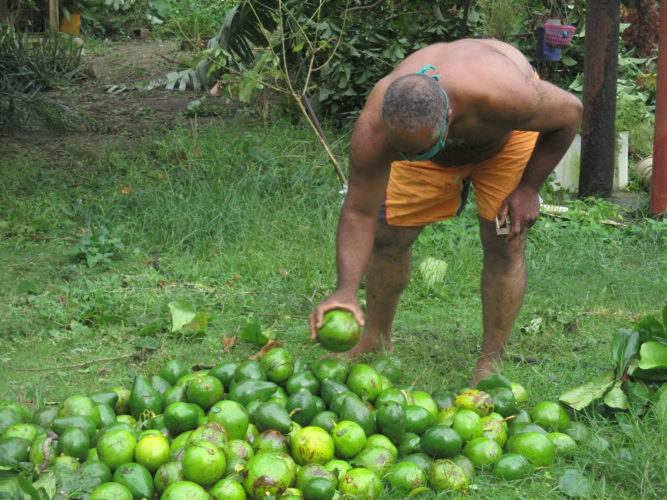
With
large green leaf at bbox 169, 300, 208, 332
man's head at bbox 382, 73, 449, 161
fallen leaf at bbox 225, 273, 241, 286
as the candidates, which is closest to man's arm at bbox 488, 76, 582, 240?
man's head at bbox 382, 73, 449, 161

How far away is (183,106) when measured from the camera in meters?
10.3

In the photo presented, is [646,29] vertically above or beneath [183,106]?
above

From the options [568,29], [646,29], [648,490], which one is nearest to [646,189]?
[568,29]

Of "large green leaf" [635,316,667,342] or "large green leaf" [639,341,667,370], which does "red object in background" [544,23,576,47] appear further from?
"large green leaf" [639,341,667,370]

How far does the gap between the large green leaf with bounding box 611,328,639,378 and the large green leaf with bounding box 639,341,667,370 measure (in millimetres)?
86

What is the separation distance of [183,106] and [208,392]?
7539 mm

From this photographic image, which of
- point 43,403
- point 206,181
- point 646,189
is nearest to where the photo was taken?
point 43,403

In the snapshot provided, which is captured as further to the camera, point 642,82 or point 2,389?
point 642,82

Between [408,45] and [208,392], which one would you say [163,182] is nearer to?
[408,45]

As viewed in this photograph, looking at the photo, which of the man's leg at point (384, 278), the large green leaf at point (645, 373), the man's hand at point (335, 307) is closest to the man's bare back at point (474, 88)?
the man's leg at point (384, 278)

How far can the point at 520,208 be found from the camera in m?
3.74

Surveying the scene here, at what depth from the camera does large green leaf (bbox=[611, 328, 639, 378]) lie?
136 inches

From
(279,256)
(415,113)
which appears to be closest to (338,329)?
(415,113)

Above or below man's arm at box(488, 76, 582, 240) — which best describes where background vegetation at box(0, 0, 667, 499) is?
below
